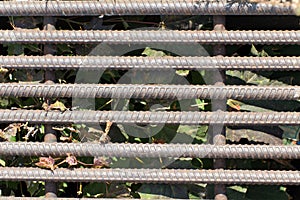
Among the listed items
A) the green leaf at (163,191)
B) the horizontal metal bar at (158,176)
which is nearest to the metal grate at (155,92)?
the horizontal metal bar at (158,176)

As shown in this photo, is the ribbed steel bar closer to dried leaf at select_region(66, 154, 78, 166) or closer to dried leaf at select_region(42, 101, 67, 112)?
dried leaf at select_region(42, 101, 67, 112)

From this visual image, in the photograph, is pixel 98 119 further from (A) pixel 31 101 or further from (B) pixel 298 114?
(B) pixel 298 114

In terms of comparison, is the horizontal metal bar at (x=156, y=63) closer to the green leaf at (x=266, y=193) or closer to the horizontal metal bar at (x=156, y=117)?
the horizontal metal bar at (x=156, y=117)

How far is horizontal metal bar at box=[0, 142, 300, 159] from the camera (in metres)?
1.86

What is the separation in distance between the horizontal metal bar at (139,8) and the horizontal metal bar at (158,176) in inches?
20.0

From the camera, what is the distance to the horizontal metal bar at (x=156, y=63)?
1.86m

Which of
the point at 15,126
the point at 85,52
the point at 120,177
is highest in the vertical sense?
the point at 85,52

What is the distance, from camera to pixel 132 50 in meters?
2.05

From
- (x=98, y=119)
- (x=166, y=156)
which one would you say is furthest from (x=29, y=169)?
(x=166, y=156)

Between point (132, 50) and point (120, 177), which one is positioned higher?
point (132, 50)

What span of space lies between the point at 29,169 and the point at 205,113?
600 millimetres

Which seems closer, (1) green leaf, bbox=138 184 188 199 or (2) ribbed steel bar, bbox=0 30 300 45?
(2) ribbed steel bar, bbox=0 30 300 45

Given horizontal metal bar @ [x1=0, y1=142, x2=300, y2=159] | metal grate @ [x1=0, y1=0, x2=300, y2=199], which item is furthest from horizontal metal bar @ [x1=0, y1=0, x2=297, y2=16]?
horizontal metal bar @ [x1=0, y1=142, x2=300, y2=159]

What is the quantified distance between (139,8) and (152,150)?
18.1 inches
